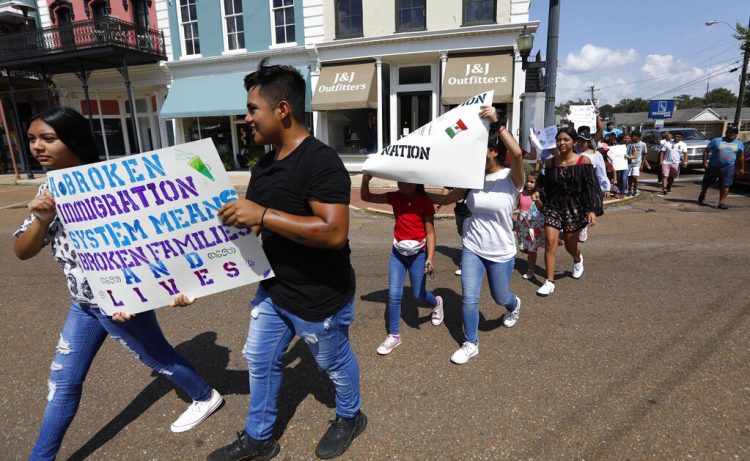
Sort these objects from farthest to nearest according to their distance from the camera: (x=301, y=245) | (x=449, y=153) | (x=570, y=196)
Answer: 1. (x=570, y=196)
2. (x=449, y=153)
3. (x=301, y=245)

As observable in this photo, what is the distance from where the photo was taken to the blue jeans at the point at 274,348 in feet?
6.93

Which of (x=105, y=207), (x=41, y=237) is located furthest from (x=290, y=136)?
(x=41, y=237)

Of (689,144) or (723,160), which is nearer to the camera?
(723,160)

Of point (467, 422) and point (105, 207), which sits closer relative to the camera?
point (105, 207)

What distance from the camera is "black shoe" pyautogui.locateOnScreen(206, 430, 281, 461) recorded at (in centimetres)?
221

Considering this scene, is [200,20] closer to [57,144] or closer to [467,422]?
[57,144]

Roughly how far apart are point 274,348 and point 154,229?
0.82 meters

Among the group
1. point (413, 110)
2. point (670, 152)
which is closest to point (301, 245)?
point (670, 152)

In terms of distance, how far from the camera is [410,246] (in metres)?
3.41

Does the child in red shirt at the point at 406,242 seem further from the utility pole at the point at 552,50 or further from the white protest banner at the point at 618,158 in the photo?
the white protest banner at the point at 618,158

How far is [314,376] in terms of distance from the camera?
3127mm

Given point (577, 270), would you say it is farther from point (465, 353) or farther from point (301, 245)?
point (301, 245)

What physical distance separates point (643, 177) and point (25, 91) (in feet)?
92.2

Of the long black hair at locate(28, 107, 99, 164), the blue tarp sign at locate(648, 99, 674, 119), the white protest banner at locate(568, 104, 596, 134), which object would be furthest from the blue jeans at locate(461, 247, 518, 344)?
the blue tarp sign at locate(648, 99, 674, 119)
